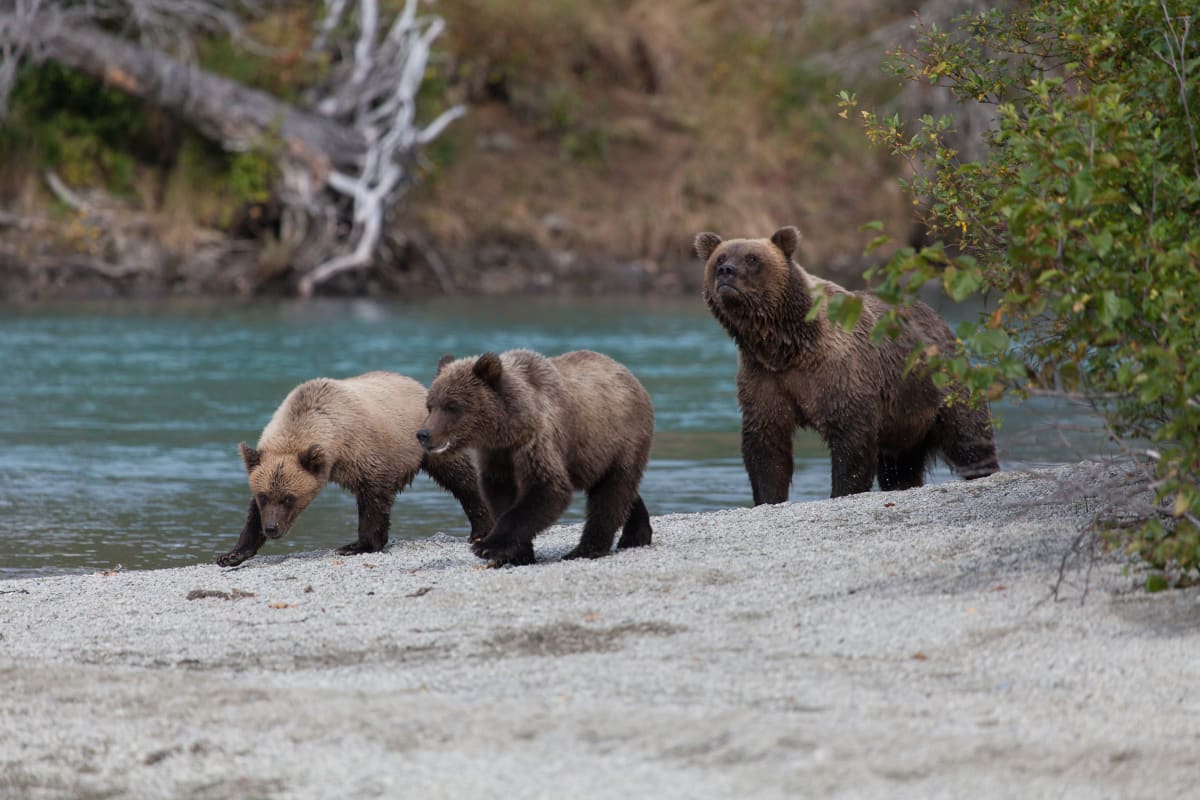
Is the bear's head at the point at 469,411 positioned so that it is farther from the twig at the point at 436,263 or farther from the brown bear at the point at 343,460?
the twig at the point at 436,263

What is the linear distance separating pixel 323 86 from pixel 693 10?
13.3 metres

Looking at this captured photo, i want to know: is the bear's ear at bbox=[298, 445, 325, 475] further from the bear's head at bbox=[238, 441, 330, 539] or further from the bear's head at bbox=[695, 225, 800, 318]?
the bear's head at bbox=[695, 225, 800, 318]

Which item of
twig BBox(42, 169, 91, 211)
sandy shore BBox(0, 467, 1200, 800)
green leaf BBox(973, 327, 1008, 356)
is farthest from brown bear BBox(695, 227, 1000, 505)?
twig BBox(42, 169, 91, 211)

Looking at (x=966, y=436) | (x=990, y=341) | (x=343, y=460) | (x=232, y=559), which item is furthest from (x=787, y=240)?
A: (x=990, y=341)

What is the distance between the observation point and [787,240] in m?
10.0

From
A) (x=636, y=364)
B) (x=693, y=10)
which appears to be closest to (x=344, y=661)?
(x=636, y=364)

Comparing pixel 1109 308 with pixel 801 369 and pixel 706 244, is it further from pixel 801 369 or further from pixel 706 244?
pixel 706 244

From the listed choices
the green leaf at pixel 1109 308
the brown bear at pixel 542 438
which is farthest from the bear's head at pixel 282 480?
the green leaf at pixel 1109 308

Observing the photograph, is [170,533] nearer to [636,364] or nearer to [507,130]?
[636,364]

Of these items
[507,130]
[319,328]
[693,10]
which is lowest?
[319,328]

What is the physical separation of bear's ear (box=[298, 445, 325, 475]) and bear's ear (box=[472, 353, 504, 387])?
1560 mm

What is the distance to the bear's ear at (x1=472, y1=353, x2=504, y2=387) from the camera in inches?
317

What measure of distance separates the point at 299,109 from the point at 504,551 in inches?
937

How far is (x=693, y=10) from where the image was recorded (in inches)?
1640
